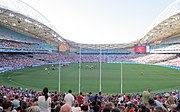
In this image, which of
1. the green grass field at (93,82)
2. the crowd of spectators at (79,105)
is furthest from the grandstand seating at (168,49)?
the crowd of spectators at (79,105)

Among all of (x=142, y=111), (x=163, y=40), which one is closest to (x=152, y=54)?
(x=163, y=40)

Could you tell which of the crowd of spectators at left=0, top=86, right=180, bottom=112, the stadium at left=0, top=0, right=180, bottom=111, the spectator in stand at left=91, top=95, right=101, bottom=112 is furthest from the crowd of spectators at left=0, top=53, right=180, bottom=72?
the spectator in stand at left=91, top=95, right=101, bottom=112

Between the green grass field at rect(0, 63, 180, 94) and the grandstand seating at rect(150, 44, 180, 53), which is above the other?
the grandstand seating at rect(150, 44, 180, 53)

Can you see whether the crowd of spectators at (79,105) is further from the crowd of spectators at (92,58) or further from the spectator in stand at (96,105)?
the crowd of spectators at (92,58)

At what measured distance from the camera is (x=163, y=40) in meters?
87.5

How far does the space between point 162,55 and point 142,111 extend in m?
79.2

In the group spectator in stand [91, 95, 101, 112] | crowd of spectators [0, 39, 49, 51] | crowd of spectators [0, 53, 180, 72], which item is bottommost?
spectator in stand [91, 95, 101, 112]

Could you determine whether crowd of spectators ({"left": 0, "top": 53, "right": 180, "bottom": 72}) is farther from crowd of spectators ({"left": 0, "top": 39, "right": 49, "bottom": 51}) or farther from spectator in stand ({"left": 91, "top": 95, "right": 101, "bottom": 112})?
spectator in stand ({"left": 91, "top": 95, "right": 101, "bottom": 112})

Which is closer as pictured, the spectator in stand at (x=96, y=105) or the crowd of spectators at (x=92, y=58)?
the spectator in stand at (x=96, y=105)

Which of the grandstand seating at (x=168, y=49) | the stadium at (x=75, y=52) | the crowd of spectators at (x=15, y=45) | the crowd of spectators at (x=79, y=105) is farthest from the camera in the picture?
the grandstand seating at (x=168, y=49)

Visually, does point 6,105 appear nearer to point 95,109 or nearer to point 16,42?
point 95,109

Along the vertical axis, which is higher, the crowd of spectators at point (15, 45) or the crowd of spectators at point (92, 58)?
the crowd of spectators at point (15, 45)

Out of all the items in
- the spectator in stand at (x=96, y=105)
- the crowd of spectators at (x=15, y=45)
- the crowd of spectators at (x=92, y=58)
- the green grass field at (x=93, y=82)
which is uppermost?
the crowd of spectators at (x=15, y=45)

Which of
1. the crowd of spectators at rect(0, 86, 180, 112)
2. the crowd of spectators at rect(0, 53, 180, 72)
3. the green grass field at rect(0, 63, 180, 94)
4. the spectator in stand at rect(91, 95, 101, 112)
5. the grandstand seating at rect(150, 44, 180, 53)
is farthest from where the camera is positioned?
the grandstand seating at rect(150, 44, 180, 53)
